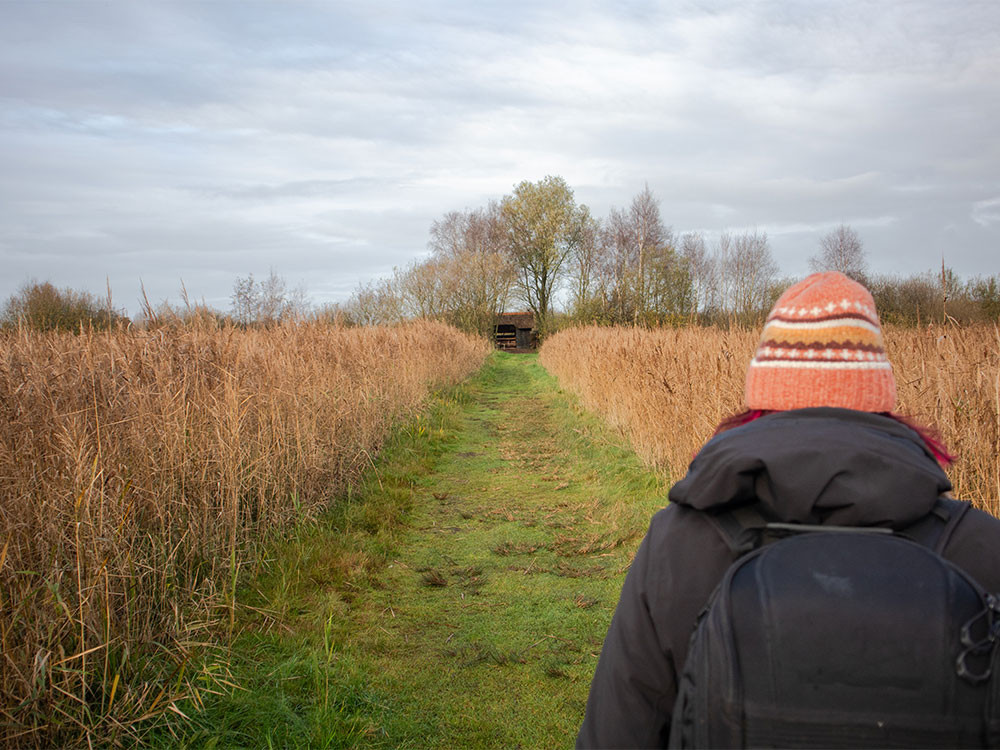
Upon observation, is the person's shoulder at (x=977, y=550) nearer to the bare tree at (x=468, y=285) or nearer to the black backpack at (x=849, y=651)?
the black backpack at (x=849, y=651)

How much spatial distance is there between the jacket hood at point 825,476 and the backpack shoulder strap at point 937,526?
0.05m

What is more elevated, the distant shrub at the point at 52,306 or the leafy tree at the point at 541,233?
the leafy tree at the point at 541,233

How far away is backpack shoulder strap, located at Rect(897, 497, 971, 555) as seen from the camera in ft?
3.89

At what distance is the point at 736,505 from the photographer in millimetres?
1262

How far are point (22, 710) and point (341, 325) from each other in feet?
32.3

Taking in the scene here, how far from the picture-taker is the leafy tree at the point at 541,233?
4856 cm

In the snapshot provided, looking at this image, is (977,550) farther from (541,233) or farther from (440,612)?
(541,233)

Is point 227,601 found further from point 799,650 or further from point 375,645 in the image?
point 799,650

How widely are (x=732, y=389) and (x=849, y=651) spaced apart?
606 centimetres

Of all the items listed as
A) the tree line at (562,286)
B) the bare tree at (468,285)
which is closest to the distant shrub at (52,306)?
the tree line at (562,286)

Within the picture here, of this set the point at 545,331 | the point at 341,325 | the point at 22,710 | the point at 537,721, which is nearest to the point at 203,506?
the point at 22,710

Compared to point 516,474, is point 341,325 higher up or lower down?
higher up

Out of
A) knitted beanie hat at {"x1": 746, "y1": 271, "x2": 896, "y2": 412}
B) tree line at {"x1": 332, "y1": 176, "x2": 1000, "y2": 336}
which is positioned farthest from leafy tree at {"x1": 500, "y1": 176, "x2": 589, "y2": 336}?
knitted beanie hat at {"x1": 746, "y1": 271, "x2": 896, "y2": 412}

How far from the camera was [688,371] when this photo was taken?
7832 millimetres
